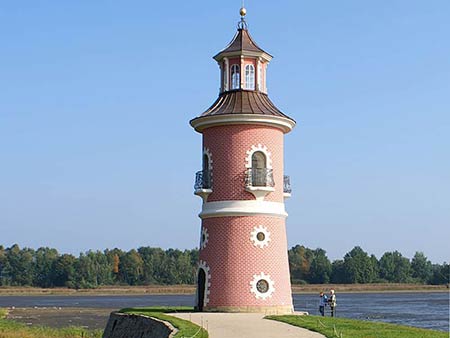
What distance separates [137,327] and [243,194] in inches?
217

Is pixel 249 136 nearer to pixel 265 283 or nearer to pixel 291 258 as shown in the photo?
pixel 265 283

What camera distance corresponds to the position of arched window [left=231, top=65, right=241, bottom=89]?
1020 inches

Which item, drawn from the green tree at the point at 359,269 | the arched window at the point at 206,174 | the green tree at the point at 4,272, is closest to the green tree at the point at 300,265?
the green tree at the point at 359,269

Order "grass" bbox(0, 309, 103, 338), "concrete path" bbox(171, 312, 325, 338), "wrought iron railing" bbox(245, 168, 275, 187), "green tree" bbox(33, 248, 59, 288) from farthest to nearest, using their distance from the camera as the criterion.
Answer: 1. "green tree" bbox(33, 248, 59, 288)
2. "grass" bbox(0, 309, 103, 338)
3. "wrought iron railing" bbox(245, 168, 275, 187)
4. "concrete path" bbox(171, 312, 325, 338)

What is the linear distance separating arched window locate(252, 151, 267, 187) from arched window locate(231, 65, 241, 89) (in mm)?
2453

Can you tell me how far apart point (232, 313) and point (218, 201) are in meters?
3.58

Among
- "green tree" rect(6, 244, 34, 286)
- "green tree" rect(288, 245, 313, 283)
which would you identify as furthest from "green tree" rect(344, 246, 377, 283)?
"green tree" rect(6, 244, 34, 286)

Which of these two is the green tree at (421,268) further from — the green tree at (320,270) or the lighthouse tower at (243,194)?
the lighthouse tower at (243,194)

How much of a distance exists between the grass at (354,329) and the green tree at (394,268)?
9385 cm

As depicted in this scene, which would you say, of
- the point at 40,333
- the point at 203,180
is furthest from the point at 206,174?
the point at 40,333

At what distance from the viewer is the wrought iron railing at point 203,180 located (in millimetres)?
25297

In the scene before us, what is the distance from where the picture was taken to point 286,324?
788 inches

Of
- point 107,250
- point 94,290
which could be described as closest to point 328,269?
point 94,290

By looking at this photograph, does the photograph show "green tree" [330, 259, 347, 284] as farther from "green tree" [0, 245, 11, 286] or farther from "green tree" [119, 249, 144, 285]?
"green tree" [0, 245, 11, 286]
